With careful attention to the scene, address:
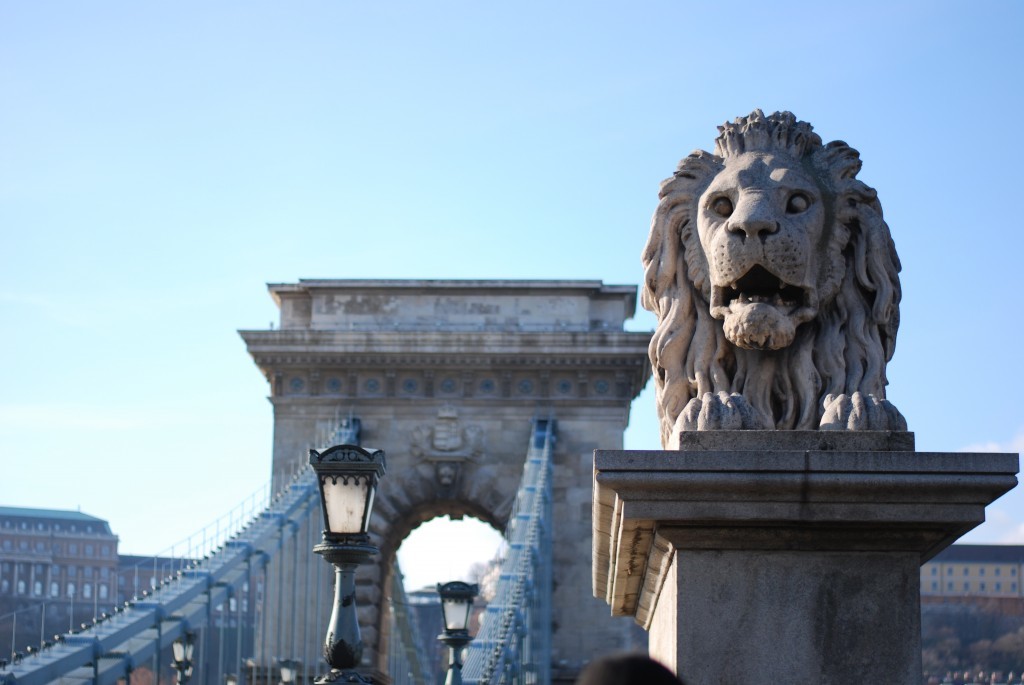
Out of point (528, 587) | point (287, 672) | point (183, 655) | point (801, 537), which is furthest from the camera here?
point (528, 587)

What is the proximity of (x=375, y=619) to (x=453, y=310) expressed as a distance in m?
5.95

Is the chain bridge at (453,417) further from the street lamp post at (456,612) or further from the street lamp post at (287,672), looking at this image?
the street lamp post at (456,612)

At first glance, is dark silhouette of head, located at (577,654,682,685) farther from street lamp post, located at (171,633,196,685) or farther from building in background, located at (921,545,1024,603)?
building in background, located at (921,545,1024,603)

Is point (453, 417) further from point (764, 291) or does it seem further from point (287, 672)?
point (764, 291)

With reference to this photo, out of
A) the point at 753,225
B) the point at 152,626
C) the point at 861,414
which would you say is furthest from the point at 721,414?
the point at 152,626

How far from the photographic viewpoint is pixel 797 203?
6.12 metres

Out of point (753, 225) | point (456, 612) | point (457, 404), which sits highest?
point (457, 404)

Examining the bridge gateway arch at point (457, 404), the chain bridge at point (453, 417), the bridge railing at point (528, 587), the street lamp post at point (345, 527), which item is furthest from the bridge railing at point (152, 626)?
the bridge gateway arch at point (457, 404)

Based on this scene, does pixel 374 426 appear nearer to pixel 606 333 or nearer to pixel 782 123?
pixel 606 333

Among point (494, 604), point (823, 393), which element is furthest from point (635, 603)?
point (494, 604)

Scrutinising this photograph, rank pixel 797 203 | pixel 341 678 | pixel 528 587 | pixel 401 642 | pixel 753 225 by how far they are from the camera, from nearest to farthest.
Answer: pixel 753 225, pixel 797 203, pixel 341 678, pixel 528 587, pixel 401 642

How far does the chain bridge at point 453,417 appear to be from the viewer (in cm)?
3306

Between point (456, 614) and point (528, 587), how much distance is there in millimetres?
12263

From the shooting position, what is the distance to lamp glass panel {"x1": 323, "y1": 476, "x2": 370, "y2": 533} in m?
10.0
